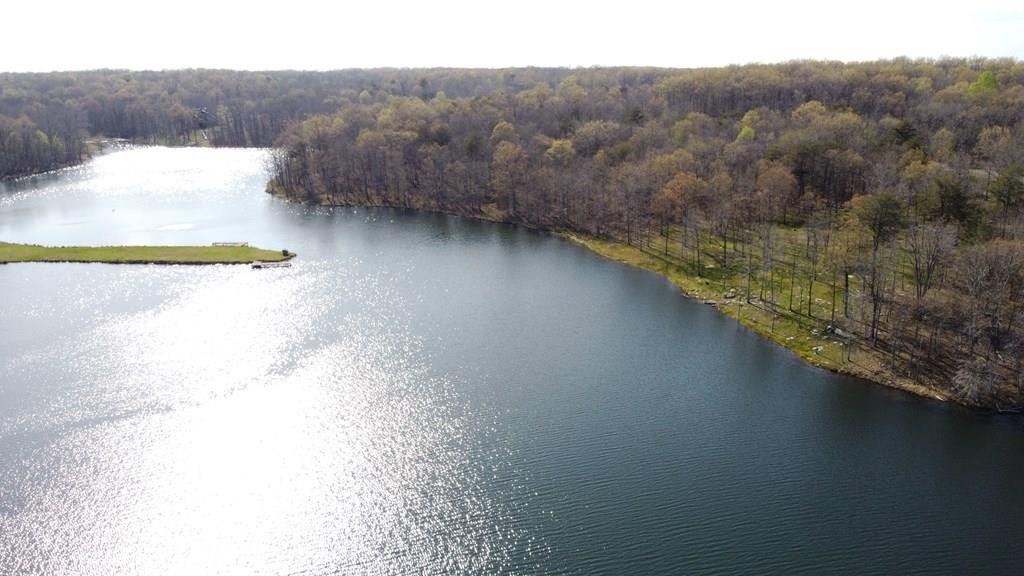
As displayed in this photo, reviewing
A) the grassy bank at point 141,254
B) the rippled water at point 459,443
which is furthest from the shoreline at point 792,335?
the grassy bank at point 141,254

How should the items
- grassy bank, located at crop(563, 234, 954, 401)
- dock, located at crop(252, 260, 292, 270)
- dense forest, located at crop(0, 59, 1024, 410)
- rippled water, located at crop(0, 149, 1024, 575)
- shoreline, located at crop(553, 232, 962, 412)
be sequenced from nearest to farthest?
rippled water, located at crop(0, 149, 1024, 575) → shoreline, located at crop(553, 232, 962, 412) → grassy bank, located at crop(563, 234, 954, 401) → dense forest, located at crop(0, 59, 1024, 410) → dock, located at crop(252, 260, 292, 270)

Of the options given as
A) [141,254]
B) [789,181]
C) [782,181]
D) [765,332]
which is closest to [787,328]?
[765,332]

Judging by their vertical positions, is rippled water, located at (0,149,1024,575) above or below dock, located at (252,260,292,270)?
below

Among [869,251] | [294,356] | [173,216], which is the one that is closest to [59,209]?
[173,216]

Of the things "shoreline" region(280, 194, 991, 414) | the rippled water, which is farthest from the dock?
"shoreline" region(280, 194, 991, 414)

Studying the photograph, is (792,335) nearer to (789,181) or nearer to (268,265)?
(789,181)

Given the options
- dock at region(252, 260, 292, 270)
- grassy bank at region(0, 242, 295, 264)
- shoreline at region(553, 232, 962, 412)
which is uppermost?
grassy bank at region(0, 242, 295, 264)

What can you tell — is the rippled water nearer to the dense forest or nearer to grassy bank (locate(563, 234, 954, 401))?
grassy bank (locate(563, 234, 954, 401))
